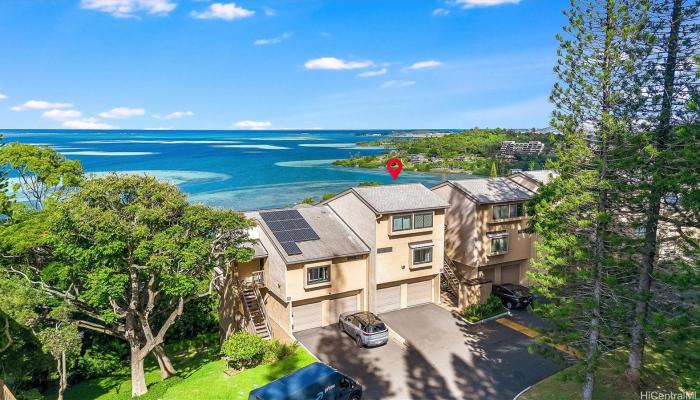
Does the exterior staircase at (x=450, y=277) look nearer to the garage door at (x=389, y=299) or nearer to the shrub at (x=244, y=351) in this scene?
the garage door at (x=389, y=299)

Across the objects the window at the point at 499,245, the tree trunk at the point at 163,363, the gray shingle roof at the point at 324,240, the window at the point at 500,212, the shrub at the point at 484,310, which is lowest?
the tree trunk at the point at 163,363

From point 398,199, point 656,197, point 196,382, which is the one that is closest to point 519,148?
point 398,199

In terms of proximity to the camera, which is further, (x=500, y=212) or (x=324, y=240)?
(x=500, y=212)

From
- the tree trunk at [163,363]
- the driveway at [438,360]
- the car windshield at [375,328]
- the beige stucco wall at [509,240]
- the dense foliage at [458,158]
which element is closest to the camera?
the driveway at [438,360]

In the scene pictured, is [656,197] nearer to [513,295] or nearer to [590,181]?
[590,181]

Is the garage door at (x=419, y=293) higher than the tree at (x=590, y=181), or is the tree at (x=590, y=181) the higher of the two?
the tree at (x=590, y=181)

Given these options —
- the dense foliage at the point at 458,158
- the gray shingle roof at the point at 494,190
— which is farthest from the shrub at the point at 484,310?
the dense foliage at the point at 458,158
